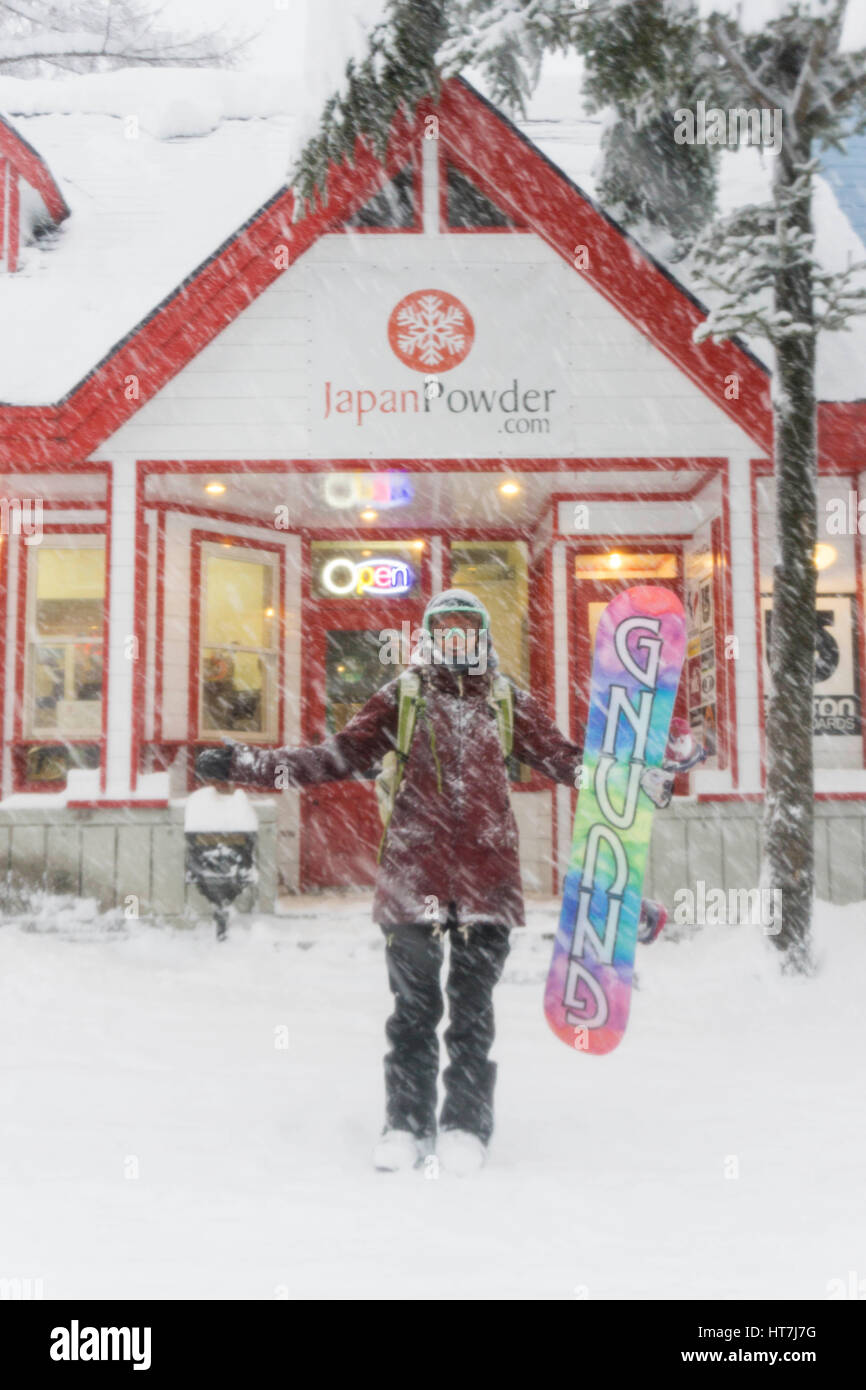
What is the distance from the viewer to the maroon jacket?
3996mm

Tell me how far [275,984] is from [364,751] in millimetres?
3569

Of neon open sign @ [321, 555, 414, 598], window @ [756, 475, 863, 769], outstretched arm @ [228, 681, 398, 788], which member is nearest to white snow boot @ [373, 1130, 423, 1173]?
outstretched arm @ [228, 681, 398, 788]

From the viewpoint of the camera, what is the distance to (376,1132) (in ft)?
14.6

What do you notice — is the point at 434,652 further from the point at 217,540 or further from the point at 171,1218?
the point at 217,540

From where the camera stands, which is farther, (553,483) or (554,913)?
(553,483)

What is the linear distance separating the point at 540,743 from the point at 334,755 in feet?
2.43

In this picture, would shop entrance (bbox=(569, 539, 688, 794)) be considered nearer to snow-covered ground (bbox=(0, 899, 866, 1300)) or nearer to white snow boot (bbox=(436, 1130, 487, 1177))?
snow-covered ground (bbox=(0, 899, 866, 1300))

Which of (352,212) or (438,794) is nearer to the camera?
(438,794)

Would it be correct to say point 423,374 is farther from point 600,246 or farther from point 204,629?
point 204,629

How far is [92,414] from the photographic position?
339 inches

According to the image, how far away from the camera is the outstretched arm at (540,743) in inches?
168

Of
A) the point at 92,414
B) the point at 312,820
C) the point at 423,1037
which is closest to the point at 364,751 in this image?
the point at 423,1037

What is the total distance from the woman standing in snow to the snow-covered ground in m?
0.27

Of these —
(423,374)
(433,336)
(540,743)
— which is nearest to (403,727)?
(540,743)
